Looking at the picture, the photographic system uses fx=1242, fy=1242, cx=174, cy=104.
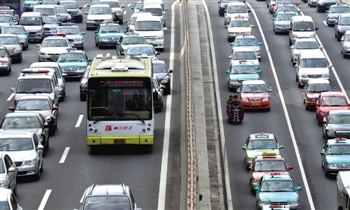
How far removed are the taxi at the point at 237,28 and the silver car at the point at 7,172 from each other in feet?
132

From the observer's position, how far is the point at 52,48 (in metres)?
66.7

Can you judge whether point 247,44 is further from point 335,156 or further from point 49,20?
point 335,156

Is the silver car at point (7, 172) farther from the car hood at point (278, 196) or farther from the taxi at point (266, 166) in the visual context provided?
the taxi at point (266, 166)

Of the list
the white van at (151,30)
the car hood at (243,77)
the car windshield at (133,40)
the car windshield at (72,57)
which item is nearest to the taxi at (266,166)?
the car hood at (243,77)

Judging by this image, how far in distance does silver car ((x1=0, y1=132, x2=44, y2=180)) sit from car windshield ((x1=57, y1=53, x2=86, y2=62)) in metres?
20.8

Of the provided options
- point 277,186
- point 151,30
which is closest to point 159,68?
point 151,30

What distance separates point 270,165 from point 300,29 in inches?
1234

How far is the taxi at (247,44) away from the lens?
2783 inches

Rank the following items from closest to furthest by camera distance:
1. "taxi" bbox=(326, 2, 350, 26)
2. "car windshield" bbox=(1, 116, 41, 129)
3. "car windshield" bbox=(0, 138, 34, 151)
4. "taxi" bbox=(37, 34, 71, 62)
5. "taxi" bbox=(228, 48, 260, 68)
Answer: "car windshield" bbox=(0, 138, 34, 151) < "car windshield" bbox=(1, 116, 41, 129) < "taxi" bbox=(37, 34, 71, 62) < "taxi" bbox=(228, 48, 260, 68) < "taxi" bbox=(326, 2, 350, 26)

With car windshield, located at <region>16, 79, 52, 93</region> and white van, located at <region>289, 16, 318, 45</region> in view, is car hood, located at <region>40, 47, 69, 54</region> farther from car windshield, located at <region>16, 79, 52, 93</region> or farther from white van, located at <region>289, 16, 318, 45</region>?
white van, located at <region>289, 16, 318, 45</region>

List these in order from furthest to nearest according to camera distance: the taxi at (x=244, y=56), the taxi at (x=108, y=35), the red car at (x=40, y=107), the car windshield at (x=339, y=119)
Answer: the taxi at (x=108, y=35) < the taxi at (x=244, y=56) < the car windshield at (x=339, y=119) < the red car at (x=40, y=107)

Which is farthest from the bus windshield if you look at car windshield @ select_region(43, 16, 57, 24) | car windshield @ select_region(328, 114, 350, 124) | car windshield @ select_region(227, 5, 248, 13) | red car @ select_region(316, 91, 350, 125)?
car windshield @ select_region(227, 5, 248, 13)

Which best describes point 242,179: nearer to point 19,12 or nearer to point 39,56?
point 39,56

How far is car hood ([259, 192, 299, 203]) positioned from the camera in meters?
40.9
